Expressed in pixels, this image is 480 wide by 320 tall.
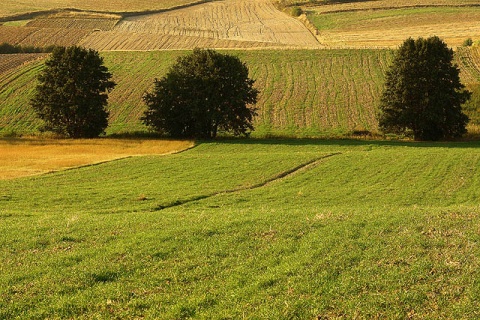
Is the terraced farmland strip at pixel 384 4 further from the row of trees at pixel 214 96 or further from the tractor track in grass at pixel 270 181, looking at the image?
the tractor track in grass at pixel 270 181

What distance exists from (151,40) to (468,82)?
198 ft

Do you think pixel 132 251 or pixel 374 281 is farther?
pixel 132 251

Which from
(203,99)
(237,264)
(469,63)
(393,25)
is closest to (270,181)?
(237,264)

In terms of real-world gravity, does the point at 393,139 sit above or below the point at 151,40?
below

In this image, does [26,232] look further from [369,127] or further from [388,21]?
[388,21]

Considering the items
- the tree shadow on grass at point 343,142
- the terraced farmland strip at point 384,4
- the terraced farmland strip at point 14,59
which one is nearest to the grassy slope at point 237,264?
the tree shadow on grass at point 343,142

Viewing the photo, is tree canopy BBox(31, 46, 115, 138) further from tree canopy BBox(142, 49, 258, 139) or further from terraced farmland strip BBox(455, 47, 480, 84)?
terraced farmland strip BBox(455, 47, 480, 84)

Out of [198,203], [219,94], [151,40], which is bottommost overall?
[198,203]

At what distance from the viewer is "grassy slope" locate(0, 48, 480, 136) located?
70.1 m

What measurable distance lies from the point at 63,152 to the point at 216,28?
280 ft

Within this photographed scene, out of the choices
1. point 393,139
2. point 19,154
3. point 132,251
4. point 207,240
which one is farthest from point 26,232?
point 393,139

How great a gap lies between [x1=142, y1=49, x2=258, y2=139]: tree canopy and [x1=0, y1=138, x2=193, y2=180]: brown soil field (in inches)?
182

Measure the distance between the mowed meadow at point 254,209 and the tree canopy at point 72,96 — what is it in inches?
141

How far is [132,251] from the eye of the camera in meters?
15.2
